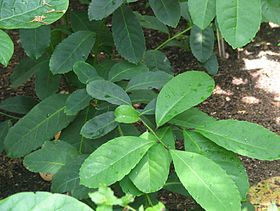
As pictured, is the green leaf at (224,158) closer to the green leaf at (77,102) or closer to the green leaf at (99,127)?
the green leaf at (99,127)

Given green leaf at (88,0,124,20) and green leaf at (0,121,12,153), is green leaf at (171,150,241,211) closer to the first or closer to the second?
green leaf at (88,0,124,20)

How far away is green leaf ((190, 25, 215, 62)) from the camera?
8.21 feet

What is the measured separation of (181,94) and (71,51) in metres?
0.67

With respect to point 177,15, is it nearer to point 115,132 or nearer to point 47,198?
point 115,132

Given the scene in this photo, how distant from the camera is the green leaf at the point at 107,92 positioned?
1711mm

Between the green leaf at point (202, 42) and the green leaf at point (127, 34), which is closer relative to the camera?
the green leaf at point (127, 34)

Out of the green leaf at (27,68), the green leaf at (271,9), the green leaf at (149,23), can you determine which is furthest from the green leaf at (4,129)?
the green leaf at (271,9)

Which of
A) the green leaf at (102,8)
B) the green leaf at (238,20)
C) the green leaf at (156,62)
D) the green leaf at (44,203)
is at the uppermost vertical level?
the green leaf at (44,203)

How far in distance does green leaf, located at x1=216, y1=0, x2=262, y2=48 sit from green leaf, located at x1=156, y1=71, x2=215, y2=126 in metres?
0.16

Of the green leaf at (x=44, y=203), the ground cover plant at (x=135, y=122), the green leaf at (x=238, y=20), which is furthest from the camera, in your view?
the green leaf at (x=238, y=20)

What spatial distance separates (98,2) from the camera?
1974 mm

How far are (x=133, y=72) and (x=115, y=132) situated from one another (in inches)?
9.3

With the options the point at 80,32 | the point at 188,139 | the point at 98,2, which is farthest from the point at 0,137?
the point at 188,139

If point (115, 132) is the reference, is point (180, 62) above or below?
below
